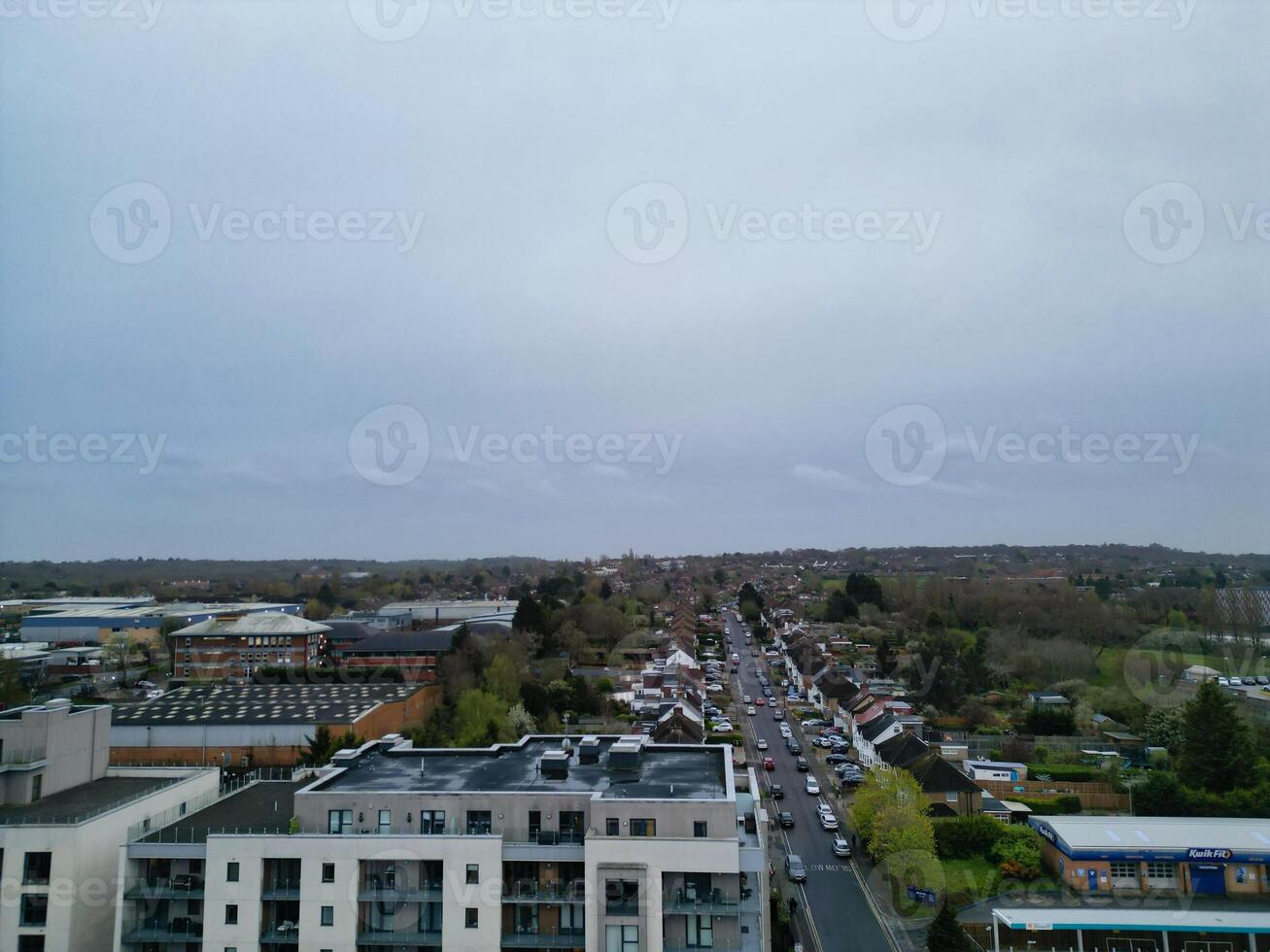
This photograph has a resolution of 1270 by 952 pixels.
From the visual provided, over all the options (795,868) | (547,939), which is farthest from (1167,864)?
(547,939)

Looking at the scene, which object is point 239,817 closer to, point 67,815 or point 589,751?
point 67,815

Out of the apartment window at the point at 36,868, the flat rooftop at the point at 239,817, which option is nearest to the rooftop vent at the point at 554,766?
the flat rooftop at the point at 239,817

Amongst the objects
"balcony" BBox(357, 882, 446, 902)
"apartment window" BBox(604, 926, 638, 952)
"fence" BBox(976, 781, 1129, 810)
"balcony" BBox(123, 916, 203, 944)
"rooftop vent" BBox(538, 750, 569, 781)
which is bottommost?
"fence" BBox(976, 781, 1129, 810)

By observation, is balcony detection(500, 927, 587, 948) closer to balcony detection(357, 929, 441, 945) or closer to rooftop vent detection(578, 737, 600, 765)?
balcony detection(357, 929, 441, 945)

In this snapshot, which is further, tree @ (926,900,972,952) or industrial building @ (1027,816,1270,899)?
industrial building @ (1027,816,1270,899)

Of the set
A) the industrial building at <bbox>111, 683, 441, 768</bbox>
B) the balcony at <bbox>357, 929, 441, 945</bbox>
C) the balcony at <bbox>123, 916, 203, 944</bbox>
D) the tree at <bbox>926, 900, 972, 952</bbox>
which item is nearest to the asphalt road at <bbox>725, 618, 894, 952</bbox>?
the tree at <bbox>926, 900, 972, 952</bbox>

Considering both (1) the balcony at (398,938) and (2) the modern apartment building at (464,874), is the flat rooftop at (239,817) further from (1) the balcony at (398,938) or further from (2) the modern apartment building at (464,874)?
(1) the balcony at (398,938)

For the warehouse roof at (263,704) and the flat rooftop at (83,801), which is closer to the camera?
the flat rooftop at (83,801)
